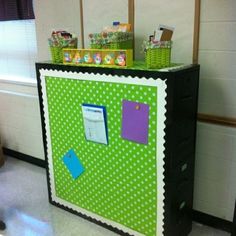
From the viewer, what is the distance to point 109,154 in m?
1.83

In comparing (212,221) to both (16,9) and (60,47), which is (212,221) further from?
(16,9)

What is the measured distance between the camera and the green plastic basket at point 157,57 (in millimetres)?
1580

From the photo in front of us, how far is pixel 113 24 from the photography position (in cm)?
194

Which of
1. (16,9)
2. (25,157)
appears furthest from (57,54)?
(25,157)

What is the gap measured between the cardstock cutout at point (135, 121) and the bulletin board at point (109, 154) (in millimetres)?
25

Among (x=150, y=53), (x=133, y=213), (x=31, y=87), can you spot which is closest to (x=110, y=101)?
(x=150, y=53)

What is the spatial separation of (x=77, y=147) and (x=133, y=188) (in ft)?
1.59

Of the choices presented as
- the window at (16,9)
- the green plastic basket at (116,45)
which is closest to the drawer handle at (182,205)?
the green plastic basket at (116,45)

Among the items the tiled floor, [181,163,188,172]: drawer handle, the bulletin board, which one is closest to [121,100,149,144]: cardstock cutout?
the bulletin board

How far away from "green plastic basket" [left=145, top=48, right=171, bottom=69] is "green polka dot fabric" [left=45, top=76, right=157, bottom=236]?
5.8 inches

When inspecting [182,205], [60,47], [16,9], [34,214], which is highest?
[16,9]

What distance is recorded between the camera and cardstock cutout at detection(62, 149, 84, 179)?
203 cm

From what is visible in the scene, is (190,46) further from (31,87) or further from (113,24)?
(31,87)

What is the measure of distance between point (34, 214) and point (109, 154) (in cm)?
88
